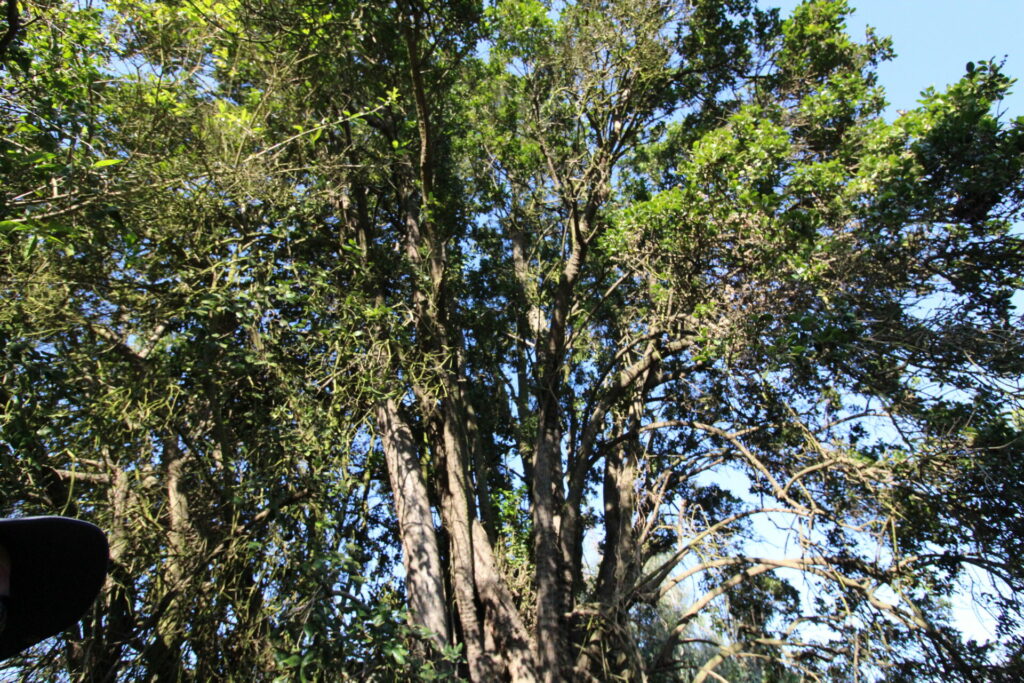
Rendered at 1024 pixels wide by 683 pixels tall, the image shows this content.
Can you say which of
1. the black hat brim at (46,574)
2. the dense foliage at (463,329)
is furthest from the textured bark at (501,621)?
the black hat brim at (46,574)

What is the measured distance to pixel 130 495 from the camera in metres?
4.56

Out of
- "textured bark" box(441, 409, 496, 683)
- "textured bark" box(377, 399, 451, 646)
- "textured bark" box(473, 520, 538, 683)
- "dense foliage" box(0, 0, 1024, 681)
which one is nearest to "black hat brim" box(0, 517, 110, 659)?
"dense foliage" box(0, 0, 1024, 681)

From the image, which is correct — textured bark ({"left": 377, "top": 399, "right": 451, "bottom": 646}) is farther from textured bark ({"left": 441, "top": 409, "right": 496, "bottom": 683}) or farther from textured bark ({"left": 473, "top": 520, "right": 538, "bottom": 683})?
textured bark ({"left": 473, "top": 520, "right": 538, "bottom": 683})

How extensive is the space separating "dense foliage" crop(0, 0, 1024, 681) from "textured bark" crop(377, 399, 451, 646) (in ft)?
0.13

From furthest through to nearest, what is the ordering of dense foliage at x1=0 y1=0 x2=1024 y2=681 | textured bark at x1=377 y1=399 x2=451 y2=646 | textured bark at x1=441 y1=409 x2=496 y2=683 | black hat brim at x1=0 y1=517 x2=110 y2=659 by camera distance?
1. textured bark at x1=441 y1=409 x2=496 y2=683
2. textured bark at x1=377 y1=399 x2=451 y2=646
3. dense foliage at x1=0 y1=0 x2=1024 y2=681
4. black hat brim at x1=0 y1=517 x2=110 y2=659

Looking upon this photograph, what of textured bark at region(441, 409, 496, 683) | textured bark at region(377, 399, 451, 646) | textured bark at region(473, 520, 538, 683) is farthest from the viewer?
textured bark at region(473, 520, 538, 683)

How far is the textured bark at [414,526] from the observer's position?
5.65 meters

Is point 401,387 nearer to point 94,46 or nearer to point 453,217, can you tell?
point 453,217

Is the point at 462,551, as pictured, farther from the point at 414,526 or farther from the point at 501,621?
the point at 501,621

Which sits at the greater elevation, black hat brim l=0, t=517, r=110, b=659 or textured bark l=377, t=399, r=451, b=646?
textured bark l=377, t=399, r=451, b=646

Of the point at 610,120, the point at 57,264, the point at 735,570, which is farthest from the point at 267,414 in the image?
the point at 735,570

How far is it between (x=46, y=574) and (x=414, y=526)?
4816mm

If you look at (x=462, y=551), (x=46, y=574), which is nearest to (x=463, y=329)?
(x=462, y=551)

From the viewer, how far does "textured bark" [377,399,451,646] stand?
18.5ft
